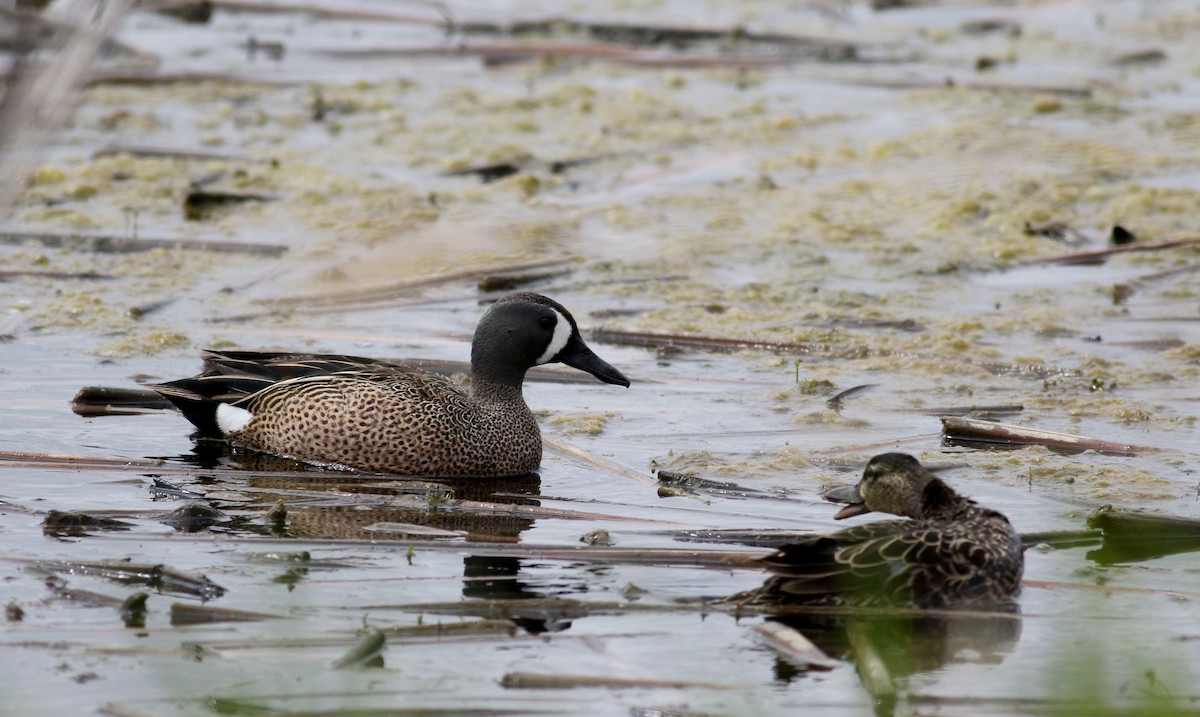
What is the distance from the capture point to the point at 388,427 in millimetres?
6641

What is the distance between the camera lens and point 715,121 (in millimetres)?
12969

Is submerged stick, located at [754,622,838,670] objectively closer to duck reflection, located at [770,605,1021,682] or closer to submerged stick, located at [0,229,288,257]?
duck reflection, located at [770,605,1021,682]

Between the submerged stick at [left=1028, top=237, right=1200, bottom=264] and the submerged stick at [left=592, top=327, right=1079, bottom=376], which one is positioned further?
the submerged stick at [left=1028, top=237, right=1200, bottom=264]

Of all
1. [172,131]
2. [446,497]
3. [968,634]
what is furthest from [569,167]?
[968,634]

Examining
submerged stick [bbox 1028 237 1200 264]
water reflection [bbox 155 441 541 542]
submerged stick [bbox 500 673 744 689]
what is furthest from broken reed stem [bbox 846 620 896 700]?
submerged stick [bbox 1028 237 1200 264]

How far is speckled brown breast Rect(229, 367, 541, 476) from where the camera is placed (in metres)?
6.65

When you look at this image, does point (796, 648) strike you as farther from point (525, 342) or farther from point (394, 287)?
point (394, 287)

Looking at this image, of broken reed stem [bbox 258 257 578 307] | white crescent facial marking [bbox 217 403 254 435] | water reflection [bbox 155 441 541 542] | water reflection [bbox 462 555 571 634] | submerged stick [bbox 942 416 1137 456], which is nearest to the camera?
water reflection [bbox 462 555 571 634]

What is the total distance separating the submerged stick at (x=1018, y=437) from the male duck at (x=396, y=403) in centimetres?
132

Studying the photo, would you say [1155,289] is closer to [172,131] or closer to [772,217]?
[772,217]

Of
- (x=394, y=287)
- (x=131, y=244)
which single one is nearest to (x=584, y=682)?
(x=394, y=287)

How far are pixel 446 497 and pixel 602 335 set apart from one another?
225 centimetres

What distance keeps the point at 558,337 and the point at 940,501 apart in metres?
Result: 2.15

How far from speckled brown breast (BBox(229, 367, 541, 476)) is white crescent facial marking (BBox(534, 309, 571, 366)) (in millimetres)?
271
